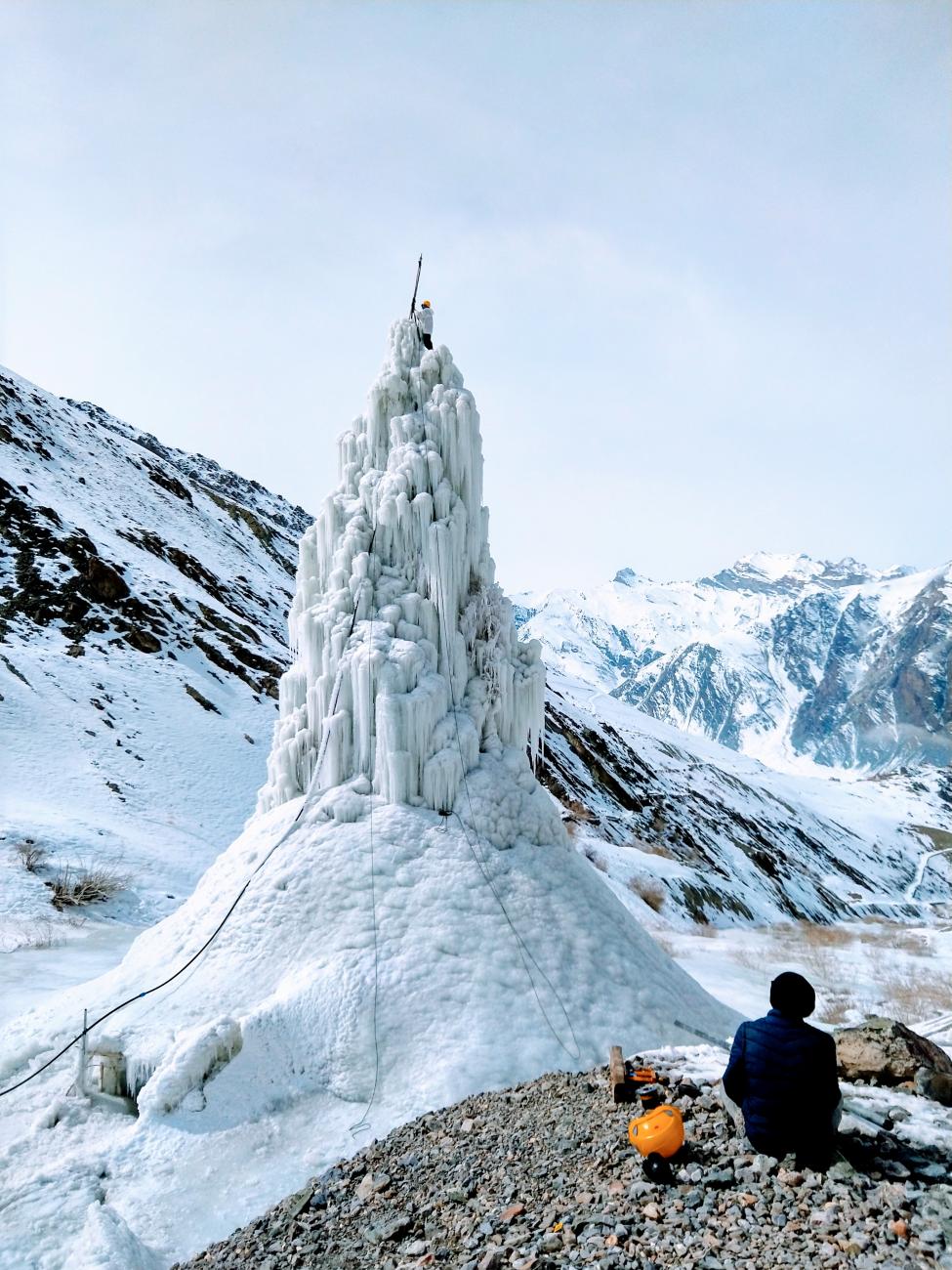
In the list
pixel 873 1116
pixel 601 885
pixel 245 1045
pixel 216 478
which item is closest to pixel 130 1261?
pixel 245 1045

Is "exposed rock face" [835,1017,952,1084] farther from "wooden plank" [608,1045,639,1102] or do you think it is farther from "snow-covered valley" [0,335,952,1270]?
"snow-covered valley" [0,335,952,1270]

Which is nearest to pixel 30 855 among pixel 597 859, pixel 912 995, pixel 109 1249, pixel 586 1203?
pixel 109 1249

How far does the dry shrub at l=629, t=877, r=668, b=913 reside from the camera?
113 ft

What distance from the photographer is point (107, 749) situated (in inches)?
1227

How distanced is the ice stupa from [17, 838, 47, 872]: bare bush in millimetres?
9921

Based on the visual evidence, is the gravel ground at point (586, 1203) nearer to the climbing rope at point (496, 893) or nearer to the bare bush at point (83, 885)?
the climbing rope at point (496, 893)

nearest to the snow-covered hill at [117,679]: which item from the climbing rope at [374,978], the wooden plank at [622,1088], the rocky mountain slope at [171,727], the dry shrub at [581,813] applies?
the rocky mountain slope at [171,727]

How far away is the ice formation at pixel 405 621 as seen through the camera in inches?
531

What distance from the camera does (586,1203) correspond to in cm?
626

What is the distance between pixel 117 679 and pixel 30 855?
1798 cm

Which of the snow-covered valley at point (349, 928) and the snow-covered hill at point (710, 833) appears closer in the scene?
the snow-covered valley at point (349, 928)

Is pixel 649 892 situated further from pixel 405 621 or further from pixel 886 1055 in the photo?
pixel 886 1055

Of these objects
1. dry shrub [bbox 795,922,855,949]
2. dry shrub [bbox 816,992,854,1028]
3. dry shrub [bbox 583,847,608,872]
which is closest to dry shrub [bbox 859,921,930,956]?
dry shrub [bbox 795,922,855,949]

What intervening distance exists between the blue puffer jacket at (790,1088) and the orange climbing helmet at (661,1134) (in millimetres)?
613
